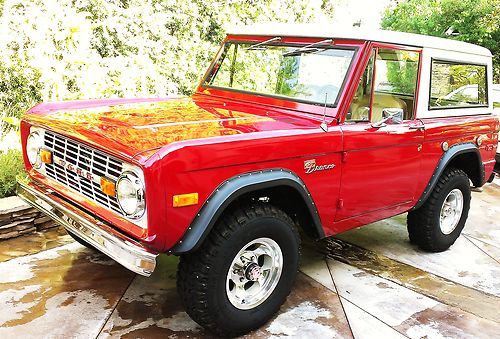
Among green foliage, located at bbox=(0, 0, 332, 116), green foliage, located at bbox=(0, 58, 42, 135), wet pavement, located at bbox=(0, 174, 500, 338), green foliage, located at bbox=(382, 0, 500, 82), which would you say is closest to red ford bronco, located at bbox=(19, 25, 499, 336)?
wet pavement, located at bbox=(0, 174, 500, 338)

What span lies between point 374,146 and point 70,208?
2.15 m

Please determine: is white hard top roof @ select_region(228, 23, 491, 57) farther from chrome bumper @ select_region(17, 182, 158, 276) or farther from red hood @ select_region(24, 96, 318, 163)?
chrome bumper @ select_region(17, 182, 158, 276)

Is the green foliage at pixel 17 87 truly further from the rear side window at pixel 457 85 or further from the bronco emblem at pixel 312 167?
the rear side window at pixel 457 85

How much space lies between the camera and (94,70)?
745 centimetres

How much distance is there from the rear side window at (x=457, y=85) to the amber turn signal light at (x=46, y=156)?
10.2ft

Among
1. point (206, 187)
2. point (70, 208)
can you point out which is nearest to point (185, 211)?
point (206, 187)

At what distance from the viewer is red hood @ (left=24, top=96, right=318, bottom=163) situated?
8.62ft

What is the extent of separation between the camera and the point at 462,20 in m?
13.6

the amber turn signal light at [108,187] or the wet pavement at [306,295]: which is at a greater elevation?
the amber turn signal light at [108,187]

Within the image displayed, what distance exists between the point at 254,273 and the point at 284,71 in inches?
64.6

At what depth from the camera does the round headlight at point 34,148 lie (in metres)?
3.30

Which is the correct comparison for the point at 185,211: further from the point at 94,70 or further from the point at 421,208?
the point at 94,70

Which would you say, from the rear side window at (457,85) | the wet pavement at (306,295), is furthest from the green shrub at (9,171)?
the rear side window at (457,85)

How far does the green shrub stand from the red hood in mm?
1311
